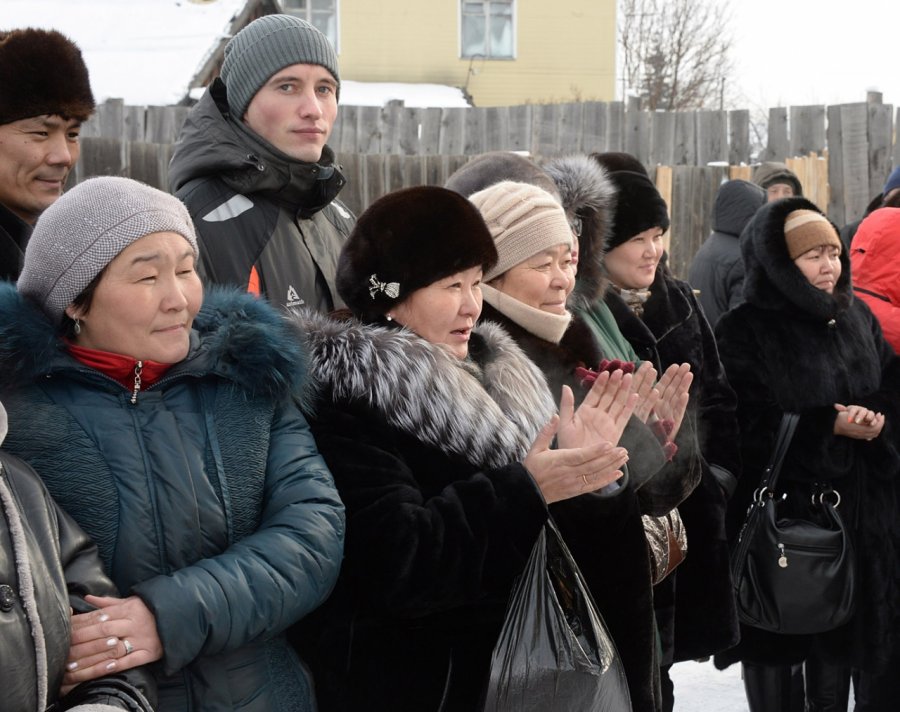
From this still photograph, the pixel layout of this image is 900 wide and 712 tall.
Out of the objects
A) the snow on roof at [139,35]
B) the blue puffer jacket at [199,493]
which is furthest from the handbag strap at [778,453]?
the snow on roof at [139,35]

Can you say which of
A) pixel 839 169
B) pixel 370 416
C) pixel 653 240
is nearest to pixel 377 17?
pixel 839 169

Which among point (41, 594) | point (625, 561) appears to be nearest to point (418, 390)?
point (625, 561)

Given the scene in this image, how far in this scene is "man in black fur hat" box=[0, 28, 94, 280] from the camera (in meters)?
2.73

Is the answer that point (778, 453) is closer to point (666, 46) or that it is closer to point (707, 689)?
point (707, 689)

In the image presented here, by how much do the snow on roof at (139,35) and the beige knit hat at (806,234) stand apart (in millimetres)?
9165

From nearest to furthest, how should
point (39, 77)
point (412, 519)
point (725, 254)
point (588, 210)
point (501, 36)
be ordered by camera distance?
point (412, 519) → point (39, 77) → point (588, 210) → point (725, 254) → point (501, 36)

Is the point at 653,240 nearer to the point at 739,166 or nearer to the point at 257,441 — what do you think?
the point at 257,441

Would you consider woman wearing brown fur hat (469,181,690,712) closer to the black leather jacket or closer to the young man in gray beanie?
the young man in gray beanie

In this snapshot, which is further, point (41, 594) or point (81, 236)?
point (81, 236)

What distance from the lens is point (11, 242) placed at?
2.59 metres

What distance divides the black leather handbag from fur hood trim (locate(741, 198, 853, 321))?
0.58m

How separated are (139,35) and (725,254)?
1000 centimetres

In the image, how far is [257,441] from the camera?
205 centimetres

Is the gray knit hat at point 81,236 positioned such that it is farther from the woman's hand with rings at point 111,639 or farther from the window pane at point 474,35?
the window pane at point 474,35
